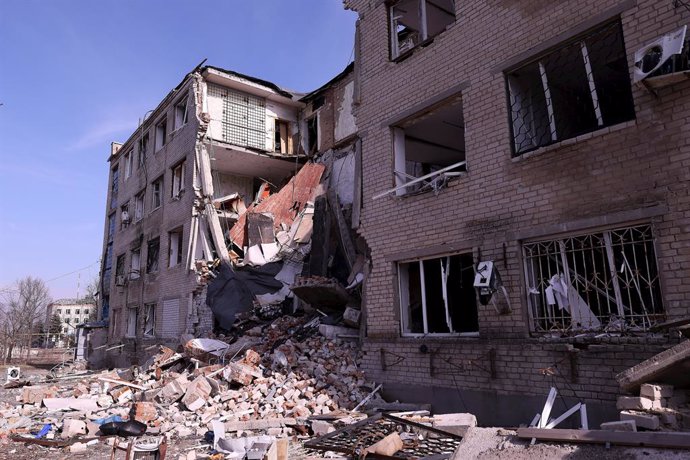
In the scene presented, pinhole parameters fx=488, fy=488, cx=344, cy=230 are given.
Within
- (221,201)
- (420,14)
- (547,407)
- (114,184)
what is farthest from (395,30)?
(114,184)

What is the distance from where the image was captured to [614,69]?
7.33 meters

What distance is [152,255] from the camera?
1980cm

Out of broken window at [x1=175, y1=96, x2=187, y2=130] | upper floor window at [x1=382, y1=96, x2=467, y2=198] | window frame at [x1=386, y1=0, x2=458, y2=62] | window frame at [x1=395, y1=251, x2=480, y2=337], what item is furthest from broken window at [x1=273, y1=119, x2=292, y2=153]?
window frame at [x1=395, y1=251, x2=480, y2=337]

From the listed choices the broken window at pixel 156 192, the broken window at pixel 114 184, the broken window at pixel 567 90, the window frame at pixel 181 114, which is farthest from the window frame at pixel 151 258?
the broken window at pixel 567 90

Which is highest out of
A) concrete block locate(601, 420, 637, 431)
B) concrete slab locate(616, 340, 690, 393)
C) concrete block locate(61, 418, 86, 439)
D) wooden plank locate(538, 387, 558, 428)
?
concrete slab locate(616, 340, 690, 393)

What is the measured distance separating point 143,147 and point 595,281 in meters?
20.6

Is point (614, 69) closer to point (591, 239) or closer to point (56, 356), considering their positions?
point (591, 239)

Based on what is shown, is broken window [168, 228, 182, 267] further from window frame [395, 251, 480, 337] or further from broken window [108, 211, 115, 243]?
window frame [395, 251, 480, 337]

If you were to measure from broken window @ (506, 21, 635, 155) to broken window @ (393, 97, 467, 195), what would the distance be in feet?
3.43

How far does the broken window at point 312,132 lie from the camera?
62.3ft

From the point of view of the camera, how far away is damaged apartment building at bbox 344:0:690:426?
5516mm

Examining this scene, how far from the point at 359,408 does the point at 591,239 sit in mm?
4515

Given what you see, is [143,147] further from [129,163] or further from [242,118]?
[242,118]

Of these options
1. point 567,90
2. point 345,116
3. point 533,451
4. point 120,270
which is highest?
point 345,116
